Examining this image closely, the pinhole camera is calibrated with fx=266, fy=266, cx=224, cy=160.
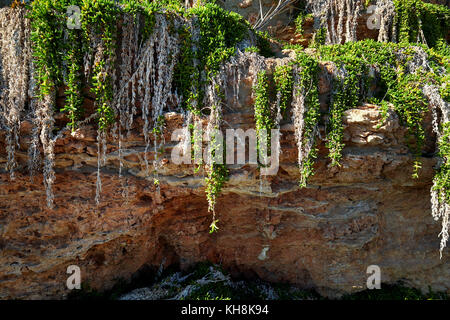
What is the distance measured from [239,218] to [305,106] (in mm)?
2498

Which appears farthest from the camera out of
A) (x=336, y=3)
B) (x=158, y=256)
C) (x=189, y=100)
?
(x=336, y=3)

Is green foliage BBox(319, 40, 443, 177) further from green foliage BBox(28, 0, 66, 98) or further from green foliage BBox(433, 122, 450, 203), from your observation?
green foliage BBox(28, 0, 66, 98)

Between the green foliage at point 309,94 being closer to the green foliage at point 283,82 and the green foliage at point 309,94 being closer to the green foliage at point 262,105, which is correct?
the green foliage at point 283,82

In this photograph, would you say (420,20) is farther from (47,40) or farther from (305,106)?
(47,40)

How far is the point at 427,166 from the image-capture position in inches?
178

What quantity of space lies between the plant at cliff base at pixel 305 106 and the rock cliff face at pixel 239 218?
181 mm

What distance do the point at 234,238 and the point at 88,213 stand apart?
109 inches

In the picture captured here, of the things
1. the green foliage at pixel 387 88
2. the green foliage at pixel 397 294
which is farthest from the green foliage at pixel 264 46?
the green foliage at pixel 397 294

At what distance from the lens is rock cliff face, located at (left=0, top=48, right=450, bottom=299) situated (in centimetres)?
408

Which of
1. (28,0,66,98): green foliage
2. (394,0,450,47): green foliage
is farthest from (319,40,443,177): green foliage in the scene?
(28,0,66,98): green foliage

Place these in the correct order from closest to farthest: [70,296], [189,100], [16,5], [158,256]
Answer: [16,5] < [189,100] < [70,296] < [158,256]

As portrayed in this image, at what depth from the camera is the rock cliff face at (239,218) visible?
408 cm

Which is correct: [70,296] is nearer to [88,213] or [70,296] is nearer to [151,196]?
[88,213]

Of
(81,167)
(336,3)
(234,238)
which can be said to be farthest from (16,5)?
(336,3)
